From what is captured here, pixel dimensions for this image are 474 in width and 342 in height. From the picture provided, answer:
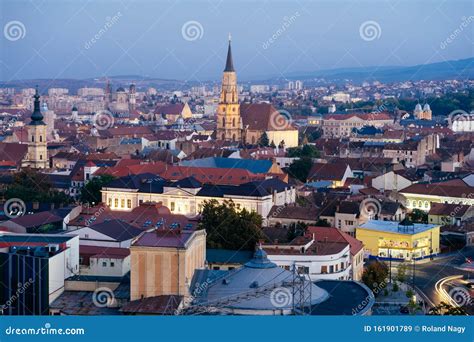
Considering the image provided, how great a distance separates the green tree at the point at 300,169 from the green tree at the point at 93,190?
13.2ft

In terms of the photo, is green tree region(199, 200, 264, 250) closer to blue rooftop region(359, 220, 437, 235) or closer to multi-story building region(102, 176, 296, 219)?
blue rooftop region(359, 220, 437, 235)

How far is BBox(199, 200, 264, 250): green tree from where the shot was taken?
29.3ft

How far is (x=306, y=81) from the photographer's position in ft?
235

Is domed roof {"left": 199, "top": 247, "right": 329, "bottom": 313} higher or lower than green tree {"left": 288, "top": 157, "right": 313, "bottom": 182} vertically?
lower

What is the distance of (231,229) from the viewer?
9.17 meters

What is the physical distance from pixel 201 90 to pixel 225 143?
43919 mm

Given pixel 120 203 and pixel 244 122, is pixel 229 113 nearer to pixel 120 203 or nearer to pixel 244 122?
pixel 244 122

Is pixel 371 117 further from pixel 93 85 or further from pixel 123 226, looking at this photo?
pixel 93 85

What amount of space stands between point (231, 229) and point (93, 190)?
453cm

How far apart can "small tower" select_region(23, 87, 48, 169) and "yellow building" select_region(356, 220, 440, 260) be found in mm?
8276

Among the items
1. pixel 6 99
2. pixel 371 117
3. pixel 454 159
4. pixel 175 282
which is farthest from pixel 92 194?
pixel 6 99

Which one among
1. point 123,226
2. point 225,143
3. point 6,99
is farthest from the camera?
point 6,99

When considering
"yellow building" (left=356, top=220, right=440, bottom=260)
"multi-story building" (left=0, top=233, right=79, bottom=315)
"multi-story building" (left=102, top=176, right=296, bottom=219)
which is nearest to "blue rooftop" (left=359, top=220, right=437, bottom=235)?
"yellow building" (left=356, top=220, right=440, bottom=260)

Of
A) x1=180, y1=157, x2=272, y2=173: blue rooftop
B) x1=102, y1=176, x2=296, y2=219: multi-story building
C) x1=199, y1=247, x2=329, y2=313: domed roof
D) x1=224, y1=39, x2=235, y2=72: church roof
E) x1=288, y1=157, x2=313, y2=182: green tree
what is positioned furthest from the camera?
x1=224, y1=39, x2=235, y2=72: church roof
